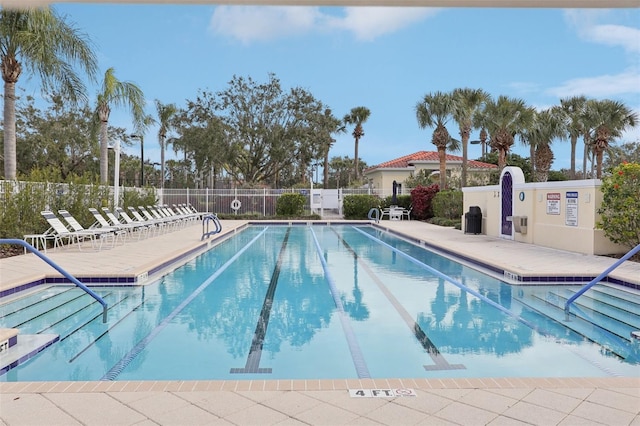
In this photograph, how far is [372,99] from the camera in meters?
44.1

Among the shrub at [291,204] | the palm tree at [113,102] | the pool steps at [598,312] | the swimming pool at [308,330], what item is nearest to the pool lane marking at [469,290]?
the swimming pool at [308,330]

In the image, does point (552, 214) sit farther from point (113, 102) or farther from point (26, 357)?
point (113, 102)

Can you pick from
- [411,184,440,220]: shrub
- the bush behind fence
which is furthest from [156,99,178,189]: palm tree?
[411,184,440,220]: shrub

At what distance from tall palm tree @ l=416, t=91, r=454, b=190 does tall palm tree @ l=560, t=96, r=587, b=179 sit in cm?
955

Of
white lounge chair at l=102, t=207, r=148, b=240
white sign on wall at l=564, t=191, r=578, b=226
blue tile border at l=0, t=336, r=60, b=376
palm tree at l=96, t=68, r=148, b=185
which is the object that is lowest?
blue tile border at l=0, t=336, r=60, b=376

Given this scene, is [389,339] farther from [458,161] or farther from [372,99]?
[372,99]

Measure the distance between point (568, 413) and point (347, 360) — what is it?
2167 mm

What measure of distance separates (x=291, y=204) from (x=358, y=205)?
11.6 feet

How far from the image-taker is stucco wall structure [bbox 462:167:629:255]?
11.6 meters

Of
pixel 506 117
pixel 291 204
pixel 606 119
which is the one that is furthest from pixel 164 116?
pixel 606 119

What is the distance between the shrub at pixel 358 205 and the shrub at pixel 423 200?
7.06 feet

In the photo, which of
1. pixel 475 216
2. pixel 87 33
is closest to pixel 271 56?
pixel 87 33

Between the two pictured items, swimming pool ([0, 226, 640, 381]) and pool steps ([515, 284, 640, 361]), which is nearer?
swimming pool ([0, 226, 640, 381])

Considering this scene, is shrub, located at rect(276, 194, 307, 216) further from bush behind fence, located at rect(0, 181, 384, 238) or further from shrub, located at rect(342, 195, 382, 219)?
bush behind fence, located at rect(0, 181, 384, 238)
